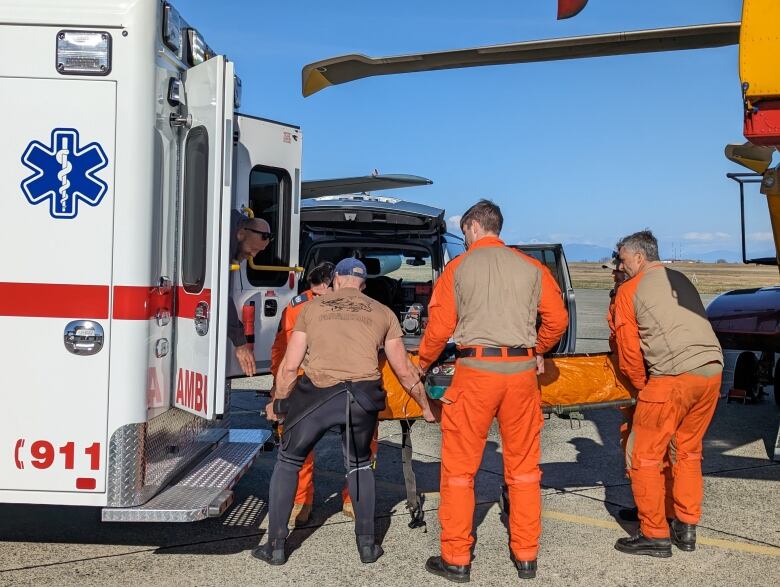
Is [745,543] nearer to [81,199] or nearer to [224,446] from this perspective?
[224,446]

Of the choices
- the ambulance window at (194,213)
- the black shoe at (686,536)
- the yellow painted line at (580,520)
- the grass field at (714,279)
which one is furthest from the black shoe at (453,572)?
the grass field at (714,279)

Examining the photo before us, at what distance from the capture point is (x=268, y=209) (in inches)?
233

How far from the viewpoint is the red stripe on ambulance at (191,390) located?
4207 millimetres

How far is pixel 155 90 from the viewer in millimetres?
4141

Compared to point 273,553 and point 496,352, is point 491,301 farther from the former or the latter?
point 273,553

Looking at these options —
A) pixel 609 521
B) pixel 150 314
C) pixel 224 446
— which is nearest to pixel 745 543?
pixel 609 521

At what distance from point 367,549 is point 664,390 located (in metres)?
1.91

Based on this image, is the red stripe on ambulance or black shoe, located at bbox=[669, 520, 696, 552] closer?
the red stripe on ambulance

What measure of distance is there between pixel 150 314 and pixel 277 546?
4.74 feet

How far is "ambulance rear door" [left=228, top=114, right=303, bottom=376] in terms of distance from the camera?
564cm

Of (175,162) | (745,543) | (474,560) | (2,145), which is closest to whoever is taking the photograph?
(2,145)

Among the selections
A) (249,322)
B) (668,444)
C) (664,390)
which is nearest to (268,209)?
(249,322)

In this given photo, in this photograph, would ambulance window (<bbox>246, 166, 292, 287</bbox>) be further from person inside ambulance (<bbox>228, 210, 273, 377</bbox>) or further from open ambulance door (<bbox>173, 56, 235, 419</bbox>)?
open ambulance door (<bbox>173, 56, 235, 419</bbox>)

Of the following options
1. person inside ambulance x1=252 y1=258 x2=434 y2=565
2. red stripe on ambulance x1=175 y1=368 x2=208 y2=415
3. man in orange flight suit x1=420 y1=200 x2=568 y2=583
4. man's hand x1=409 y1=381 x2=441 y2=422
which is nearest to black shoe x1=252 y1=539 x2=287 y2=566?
person inside ambulance x1=252 y1=258 x2=434 y2=565
